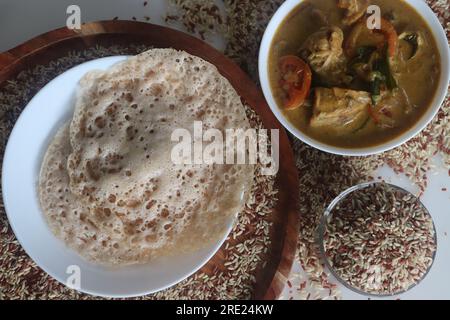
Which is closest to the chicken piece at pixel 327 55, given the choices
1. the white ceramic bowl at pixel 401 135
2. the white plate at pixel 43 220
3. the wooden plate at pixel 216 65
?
the white ceramic bowl at pixel 401 135

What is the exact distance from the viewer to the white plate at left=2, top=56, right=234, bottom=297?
203 centimetres

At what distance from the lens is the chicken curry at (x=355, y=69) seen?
2094mm

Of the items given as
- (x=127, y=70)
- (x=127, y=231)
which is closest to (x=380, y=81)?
(x=127, y=70)

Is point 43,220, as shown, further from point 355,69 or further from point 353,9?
point 353,9

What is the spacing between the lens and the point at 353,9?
2121 mm

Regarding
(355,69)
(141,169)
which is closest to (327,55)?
(355,69)

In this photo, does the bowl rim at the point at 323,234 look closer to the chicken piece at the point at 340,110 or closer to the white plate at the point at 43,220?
the chicken piece at the point at 340,110

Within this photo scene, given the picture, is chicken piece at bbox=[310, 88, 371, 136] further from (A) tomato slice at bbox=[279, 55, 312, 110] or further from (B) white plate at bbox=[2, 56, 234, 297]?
(B) white plate at bbox=[2, 56, 234, 297]

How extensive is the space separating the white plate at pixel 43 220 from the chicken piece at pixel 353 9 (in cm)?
97

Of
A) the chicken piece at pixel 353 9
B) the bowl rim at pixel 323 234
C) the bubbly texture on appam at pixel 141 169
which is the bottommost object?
the bowl rim at pixel 323 234

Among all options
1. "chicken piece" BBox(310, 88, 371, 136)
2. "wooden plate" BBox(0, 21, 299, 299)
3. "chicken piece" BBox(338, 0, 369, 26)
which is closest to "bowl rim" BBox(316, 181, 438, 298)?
"wooden plate" BBox(0, 21, 299, 299)

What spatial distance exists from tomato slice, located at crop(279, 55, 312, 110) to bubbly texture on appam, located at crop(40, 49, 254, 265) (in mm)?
218

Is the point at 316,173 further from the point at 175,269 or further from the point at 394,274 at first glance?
the point at 175,269

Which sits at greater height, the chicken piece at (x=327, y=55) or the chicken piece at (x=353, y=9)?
the chicken piece at (x=353, y=9)
